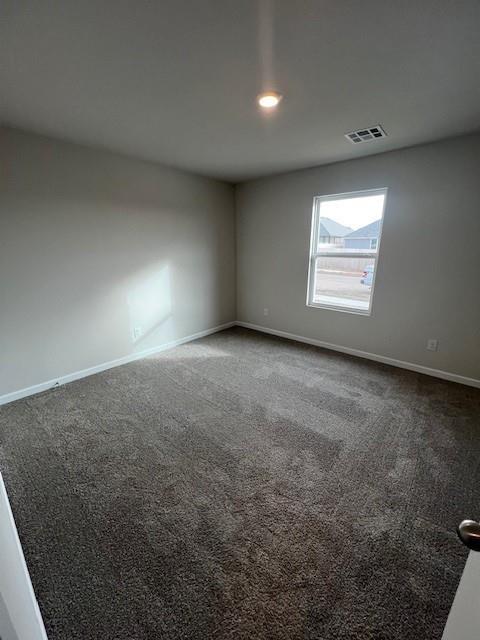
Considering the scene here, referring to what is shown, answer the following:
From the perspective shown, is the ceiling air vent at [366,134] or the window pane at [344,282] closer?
the ceiling air vent at [366,134]

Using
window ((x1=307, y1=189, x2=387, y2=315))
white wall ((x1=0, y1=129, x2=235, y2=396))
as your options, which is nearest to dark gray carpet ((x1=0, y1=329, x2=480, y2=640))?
white wall ((x1=0, y1=129, x2=235, y2=396))

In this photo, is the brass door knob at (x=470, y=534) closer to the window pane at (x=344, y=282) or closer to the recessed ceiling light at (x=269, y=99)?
the recessed ceiling light at (x=269, y=99)

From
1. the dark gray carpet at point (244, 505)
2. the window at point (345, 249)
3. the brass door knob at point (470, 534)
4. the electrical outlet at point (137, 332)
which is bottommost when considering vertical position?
the dark gray carpet at point (244, 505)

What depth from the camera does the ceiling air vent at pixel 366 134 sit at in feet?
7.74

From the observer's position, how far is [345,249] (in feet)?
11.6

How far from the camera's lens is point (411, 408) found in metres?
2.47

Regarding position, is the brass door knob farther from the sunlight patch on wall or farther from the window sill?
the sunlight patch on wall

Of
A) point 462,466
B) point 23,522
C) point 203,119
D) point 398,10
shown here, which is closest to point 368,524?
point 462,466

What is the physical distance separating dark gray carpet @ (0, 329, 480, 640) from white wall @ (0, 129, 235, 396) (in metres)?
0.63

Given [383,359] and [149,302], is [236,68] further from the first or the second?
[383,359]

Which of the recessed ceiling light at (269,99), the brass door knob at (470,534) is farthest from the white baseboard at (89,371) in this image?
the brass door knob at (470,534)

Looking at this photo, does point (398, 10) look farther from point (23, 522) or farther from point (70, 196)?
point (23, 522)

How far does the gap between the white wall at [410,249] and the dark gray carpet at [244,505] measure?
0.64m

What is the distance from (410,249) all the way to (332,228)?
3.39 ft
